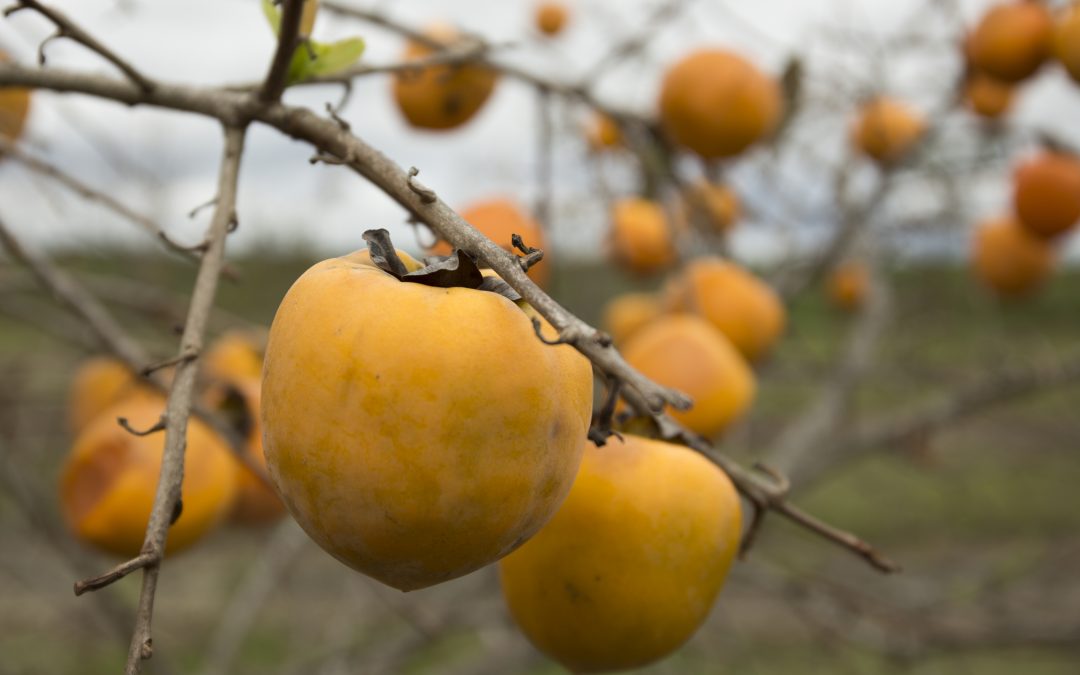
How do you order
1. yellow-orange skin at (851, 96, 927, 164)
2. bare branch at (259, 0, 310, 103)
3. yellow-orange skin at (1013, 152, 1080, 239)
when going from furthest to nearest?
yellow-orange skin at (851, 96, 927, 164)
yellow-orange skin at (1013, 152, 1080, 239)
bare branch at (259, 0, 310, 103)

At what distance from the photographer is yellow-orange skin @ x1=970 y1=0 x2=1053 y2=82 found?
6.50 feet

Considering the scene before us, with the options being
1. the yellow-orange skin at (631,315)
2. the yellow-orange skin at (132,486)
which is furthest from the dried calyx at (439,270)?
the yellow-orange skin at (631,315)

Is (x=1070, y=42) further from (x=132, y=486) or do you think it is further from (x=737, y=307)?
(x=132, y=486)

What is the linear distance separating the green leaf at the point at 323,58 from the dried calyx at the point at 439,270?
22 cm

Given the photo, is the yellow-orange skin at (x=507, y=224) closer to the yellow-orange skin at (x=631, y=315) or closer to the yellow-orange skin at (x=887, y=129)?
the yellow-orange skin at (x=631, y=315)

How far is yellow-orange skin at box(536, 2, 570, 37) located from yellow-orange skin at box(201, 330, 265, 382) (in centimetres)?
219

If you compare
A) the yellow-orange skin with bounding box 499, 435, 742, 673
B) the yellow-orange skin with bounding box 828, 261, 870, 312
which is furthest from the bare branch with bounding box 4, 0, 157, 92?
the yellow-orange skin with bounding box 828, 261, 870, 312

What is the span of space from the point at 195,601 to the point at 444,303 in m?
4.39

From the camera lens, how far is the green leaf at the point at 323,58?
2.29 ft

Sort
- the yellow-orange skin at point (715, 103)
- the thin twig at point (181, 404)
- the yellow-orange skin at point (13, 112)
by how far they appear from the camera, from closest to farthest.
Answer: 1. the thin twig at point (181, 404)
2. the yellow-orange skin at point (13, 112)
3. the yellow-orange skin at point (715, 103)

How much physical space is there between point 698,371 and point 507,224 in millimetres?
376

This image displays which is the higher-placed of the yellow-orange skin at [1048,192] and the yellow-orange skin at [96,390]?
the yellow-orange skin at [1048,192]

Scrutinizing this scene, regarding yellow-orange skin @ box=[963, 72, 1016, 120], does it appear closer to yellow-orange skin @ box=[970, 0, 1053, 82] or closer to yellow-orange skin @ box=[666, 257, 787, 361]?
yellow-orange skin @ box=[970, 0, 1053, 82]

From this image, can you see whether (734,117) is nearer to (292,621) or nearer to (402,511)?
(402,511)
